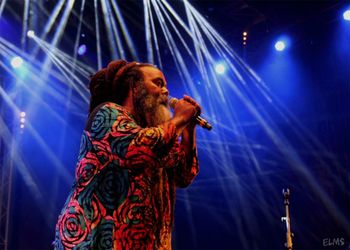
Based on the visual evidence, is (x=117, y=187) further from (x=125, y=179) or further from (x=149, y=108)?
(x=149, y=108)

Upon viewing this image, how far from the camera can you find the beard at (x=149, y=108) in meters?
1.66

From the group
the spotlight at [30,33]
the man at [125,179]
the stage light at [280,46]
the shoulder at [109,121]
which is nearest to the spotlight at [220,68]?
the stage light at [280,46]

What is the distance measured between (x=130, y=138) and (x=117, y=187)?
0.18m

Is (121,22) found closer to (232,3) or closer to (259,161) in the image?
(232,3)

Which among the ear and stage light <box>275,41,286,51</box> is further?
stage light <box>275,41,286,51</box>

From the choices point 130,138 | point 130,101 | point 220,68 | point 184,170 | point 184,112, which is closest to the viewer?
point 130,138

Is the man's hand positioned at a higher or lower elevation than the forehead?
lower

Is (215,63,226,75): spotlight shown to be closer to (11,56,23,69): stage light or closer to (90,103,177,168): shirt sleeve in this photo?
(11,56,23,69): stage light

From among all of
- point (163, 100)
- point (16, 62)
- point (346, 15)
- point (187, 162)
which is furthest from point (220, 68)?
point (163, 100)

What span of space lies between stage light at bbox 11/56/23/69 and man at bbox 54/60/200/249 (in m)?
6.70

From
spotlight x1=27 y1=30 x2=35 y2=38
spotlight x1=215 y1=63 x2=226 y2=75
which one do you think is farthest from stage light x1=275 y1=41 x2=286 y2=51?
spotlight x1=27 y1=30 x2=35 y2=38

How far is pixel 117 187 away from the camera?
1.52 m

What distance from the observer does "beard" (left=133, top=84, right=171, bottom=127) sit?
1.66 meters

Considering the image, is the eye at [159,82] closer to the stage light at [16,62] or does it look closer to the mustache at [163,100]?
the mustache at [163,100]
